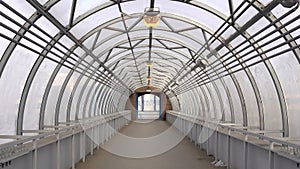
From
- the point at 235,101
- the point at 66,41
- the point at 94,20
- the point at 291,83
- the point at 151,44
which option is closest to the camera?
the point at 291,83

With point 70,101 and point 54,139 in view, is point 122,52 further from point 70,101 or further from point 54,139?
point 54,139

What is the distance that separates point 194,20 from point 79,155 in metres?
5.45

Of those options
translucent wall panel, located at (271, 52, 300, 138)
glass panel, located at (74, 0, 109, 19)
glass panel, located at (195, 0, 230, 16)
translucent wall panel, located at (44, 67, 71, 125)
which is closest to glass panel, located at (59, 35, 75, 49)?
glass panel, located at (74, 0, 109, 19)

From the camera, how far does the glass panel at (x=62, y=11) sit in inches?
312

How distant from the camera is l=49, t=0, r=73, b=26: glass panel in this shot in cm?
793

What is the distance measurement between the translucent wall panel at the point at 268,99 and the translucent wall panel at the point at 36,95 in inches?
229

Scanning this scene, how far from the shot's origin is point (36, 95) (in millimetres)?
10367

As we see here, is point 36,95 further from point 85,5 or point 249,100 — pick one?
point 249,100

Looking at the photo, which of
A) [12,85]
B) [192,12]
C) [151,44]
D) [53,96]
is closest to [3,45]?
[12,85]

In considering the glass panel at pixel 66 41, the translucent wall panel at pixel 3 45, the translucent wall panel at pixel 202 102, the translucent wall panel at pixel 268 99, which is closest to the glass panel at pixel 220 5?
the translucent wall panel at pixel 268 99

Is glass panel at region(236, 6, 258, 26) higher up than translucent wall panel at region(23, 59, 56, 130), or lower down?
higher up

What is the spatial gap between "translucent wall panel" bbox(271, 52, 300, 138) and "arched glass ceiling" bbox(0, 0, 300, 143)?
0.08 feet

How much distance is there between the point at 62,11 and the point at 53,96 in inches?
168

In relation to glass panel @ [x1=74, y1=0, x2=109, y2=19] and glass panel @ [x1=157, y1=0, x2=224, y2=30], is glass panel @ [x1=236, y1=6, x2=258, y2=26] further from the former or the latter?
glass panel @ [x1=74, y1=0, x2=109, y2=19]
